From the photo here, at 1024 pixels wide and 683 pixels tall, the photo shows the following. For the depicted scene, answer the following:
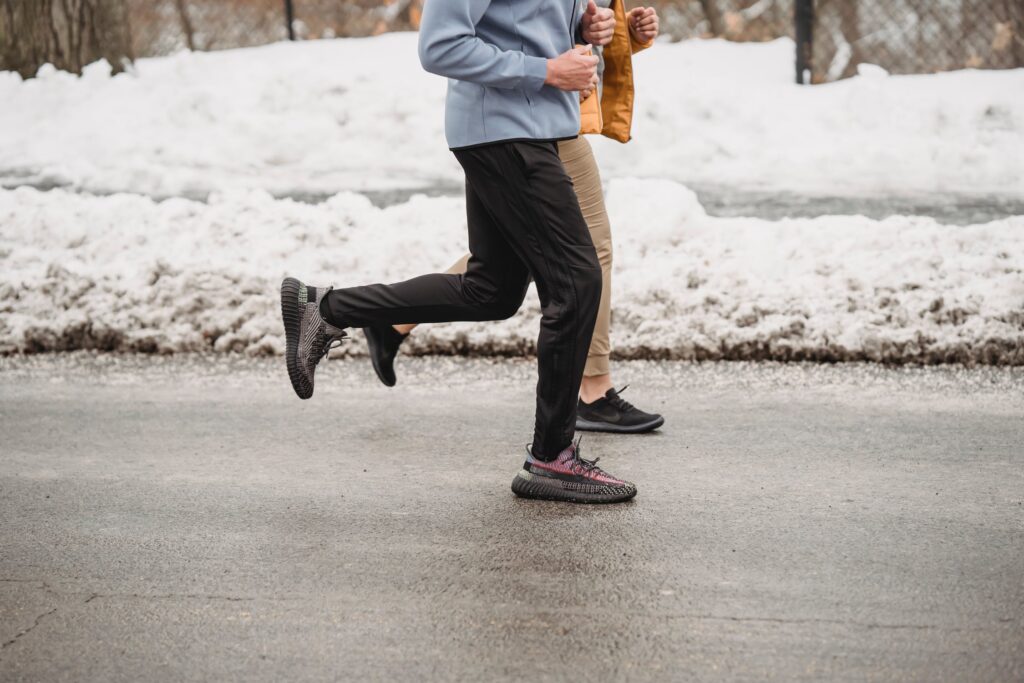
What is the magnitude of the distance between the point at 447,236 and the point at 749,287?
1659mm

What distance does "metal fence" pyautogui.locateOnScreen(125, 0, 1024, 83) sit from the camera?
1083cm

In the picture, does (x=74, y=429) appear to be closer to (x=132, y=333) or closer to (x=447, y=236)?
(x=132, y=333)

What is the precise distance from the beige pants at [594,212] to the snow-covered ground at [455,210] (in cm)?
106

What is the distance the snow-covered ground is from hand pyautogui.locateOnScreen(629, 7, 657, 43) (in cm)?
178

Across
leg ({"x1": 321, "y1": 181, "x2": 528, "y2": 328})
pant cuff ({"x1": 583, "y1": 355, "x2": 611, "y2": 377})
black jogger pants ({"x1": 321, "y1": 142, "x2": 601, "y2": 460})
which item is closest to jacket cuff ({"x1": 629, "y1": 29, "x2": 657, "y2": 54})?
black jogger pants ({"x1": 321, "y1": 142, "x2": 601, "y2": 460})

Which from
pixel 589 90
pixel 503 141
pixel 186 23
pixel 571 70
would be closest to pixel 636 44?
pixel 589 90

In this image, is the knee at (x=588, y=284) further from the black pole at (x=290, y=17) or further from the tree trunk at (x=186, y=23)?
the tree trunk at (x=186, y=23)

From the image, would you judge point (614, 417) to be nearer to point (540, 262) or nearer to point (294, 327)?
point (540, 262)

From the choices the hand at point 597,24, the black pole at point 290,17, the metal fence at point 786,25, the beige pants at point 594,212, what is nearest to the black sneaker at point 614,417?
the beige pants at point 594,212

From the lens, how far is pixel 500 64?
3.48 metres

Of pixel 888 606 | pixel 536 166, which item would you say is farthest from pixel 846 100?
pixel 888 606

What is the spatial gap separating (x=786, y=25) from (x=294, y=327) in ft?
30.4

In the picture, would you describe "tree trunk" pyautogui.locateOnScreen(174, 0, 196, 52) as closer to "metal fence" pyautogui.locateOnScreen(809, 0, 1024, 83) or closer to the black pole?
the black pole

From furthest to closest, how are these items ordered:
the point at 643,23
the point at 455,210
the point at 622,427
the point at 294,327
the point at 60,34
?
the point at 60,34 → the point at 455,210 → the point at 622,427 → the point at 294,327 → the point at 643,23
